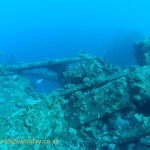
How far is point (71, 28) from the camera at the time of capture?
78.6 meters

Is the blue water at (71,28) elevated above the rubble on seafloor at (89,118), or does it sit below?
above

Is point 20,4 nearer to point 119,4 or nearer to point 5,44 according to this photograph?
point 119,4

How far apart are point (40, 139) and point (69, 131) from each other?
0.70 metres

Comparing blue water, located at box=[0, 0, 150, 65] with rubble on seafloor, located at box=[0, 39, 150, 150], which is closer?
rubble on seafloor, located at box=[0, 39, 150, 150]

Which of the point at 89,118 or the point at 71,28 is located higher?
the point at 71,28

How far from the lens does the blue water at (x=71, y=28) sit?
46003 millimetres

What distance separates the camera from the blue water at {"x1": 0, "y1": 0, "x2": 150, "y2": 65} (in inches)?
1811

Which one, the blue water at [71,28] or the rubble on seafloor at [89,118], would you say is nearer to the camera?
the rubble on seafloor at [89,118]

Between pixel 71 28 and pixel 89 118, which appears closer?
pixel 89 118

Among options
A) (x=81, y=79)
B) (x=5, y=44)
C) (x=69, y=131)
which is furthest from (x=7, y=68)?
(x=5, y=44)

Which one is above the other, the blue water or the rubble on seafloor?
the blue water

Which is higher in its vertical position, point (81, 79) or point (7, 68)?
point (7, 68)

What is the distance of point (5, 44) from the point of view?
8125 cm

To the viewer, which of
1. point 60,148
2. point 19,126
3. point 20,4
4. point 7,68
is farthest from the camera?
point 20,4
